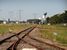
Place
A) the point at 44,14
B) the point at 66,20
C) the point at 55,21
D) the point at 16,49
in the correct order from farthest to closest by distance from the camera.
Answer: the point at 44,14 → the point at 55,21 → the point at 66,20 → the point at 16,49

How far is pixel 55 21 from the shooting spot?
162 metres

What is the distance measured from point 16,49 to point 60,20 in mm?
132750

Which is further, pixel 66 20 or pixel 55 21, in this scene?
pixel 55 21

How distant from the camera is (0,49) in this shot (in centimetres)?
1884

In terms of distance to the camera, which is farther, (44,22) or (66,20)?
(44,22)

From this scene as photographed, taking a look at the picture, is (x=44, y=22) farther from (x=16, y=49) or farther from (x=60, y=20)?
(x=16, y=49)

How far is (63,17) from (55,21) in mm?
12857

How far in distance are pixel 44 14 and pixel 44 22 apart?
7366mm

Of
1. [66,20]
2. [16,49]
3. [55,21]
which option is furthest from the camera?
[55,21]

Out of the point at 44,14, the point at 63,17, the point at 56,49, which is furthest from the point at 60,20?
the point at 56,49

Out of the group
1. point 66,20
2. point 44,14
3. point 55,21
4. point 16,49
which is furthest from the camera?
point 44,14

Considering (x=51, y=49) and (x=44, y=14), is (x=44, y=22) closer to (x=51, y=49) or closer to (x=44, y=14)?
(x=44, y=14)

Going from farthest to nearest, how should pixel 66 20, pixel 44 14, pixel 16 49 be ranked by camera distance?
1. pixel 44 14
2. pixel 66 20
3. pixel 16 49

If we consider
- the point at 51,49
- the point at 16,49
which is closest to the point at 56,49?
the point at 51,49
